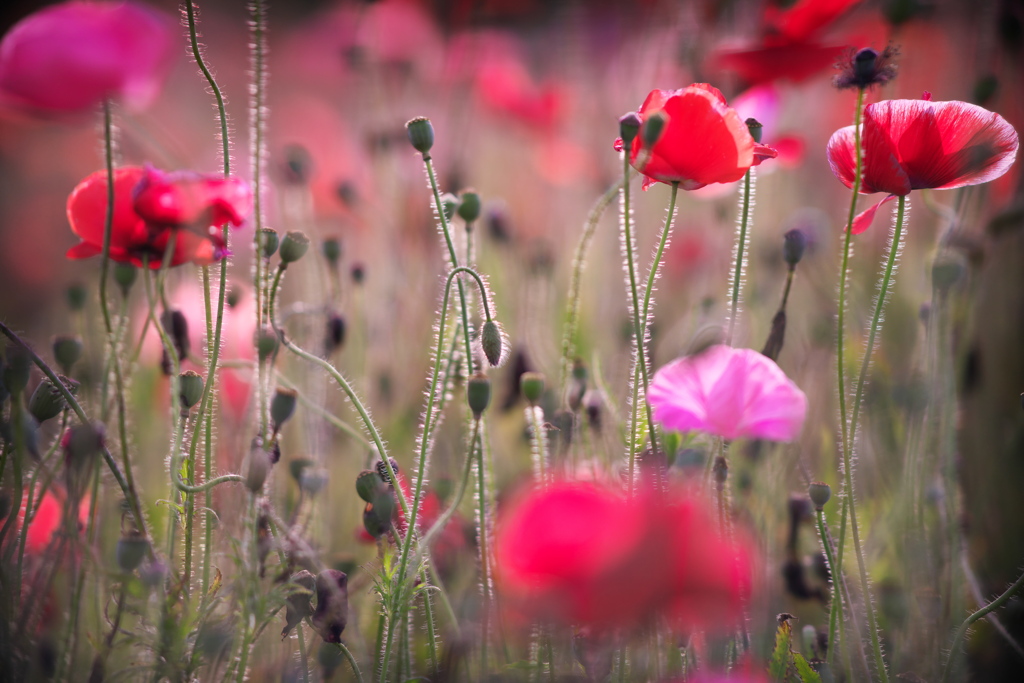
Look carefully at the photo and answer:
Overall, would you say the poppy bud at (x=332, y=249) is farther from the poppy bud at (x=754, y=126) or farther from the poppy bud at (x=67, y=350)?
the poppy bud at (x=754, y=126)

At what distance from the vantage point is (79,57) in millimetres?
740

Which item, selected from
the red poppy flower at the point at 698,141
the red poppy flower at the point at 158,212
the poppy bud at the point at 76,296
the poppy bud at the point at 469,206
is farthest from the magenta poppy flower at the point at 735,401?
the poppy bud at the point at 76,296

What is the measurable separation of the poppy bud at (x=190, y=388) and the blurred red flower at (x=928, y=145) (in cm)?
72

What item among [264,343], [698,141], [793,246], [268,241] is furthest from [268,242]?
[793,246]

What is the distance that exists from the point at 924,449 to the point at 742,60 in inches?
28.8

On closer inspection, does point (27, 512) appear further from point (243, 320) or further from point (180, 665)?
point (243, 320)

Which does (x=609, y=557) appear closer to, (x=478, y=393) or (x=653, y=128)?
(x=478, y=393)

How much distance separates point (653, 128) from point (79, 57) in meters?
0.58

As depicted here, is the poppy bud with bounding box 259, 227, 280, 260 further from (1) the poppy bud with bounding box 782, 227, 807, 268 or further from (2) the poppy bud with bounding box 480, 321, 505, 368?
(1) the poppy bud with bounding box 782, 227, 807, 268

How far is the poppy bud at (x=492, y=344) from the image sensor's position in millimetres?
776

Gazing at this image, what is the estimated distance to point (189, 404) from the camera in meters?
0.80

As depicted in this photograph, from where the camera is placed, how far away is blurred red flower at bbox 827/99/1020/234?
0.72 metres

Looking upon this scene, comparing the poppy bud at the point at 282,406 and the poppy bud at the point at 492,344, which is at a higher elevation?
the poppy bud at the point at 492,344

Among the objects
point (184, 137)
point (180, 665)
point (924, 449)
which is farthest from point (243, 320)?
point (184, 137)
